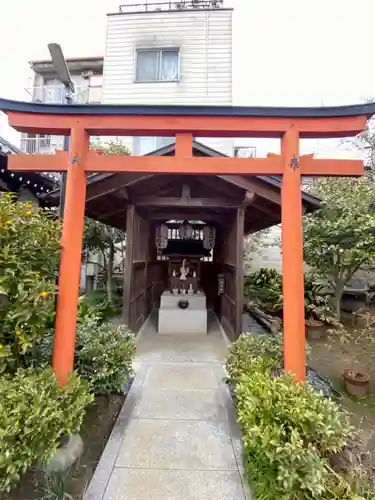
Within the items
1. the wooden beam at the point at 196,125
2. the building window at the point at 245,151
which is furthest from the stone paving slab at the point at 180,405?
the building window at the point at 245,151

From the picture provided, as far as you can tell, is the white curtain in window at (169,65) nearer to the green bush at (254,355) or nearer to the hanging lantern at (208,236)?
the hanging lantern at (208,236)

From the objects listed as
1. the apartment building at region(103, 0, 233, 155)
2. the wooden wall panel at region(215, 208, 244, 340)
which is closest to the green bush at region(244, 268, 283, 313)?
the wooden wall panel at region(215, 208, 244, 340)

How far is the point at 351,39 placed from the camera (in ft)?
36.6

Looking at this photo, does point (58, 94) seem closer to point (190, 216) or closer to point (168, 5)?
point (168, 5)

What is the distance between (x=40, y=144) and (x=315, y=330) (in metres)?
13.9

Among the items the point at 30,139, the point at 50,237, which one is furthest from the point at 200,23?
the point at 50,237

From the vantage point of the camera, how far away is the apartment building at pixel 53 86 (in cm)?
1273

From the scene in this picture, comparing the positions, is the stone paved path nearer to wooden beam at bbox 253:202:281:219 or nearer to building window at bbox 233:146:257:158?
wooden beam at bbox 253:202:281:219

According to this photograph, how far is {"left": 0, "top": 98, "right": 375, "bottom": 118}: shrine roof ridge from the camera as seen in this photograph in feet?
9.88

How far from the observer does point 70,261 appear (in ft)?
9.67

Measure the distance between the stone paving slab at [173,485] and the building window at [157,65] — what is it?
11.6 meters

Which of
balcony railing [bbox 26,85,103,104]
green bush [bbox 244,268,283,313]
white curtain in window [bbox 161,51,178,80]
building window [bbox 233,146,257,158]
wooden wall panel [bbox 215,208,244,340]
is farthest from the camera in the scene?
balcony railing [bbox 26,85,103,104]

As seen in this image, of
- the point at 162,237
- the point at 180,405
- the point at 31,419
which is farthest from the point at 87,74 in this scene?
the point at 31,419

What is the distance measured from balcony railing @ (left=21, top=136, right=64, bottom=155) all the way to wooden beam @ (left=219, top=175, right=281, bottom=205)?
1067 cm
